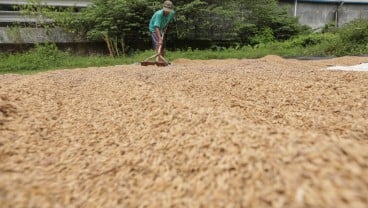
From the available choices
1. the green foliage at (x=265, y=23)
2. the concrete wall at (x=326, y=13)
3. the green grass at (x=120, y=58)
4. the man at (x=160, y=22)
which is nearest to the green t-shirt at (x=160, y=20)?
the man at (x=160, y=22)

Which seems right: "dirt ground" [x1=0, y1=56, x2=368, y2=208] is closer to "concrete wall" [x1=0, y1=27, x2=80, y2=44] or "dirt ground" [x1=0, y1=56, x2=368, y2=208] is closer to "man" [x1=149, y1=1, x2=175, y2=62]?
"man" [x1=149, y1=1, x2=175, y2=62]

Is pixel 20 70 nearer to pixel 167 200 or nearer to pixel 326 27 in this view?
pixel 167 200

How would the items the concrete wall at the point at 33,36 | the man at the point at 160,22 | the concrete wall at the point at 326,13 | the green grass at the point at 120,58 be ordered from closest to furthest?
the man at the point at 160,22 < the green grass at the point at 120,58 < the concrete wall at the point at 33,36 < the concrete wall at the point at 326,13

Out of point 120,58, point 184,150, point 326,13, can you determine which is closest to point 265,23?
point 326,13

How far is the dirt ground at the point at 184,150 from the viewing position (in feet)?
3.13

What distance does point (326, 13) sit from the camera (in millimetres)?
12344

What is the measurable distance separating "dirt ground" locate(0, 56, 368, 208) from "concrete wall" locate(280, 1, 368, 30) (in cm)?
1060

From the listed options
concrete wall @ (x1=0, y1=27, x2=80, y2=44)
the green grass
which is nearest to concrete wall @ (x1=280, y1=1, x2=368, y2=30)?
the green grass

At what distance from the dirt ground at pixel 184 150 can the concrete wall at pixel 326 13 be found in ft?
34.8

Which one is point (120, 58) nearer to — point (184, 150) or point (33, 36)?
point (33, 36)

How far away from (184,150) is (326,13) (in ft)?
42.5

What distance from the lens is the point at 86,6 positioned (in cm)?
947

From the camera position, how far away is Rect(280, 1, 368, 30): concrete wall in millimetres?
12016

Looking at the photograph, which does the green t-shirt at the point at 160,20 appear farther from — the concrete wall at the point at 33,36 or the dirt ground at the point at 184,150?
the concrete wall at the point at 33,36
